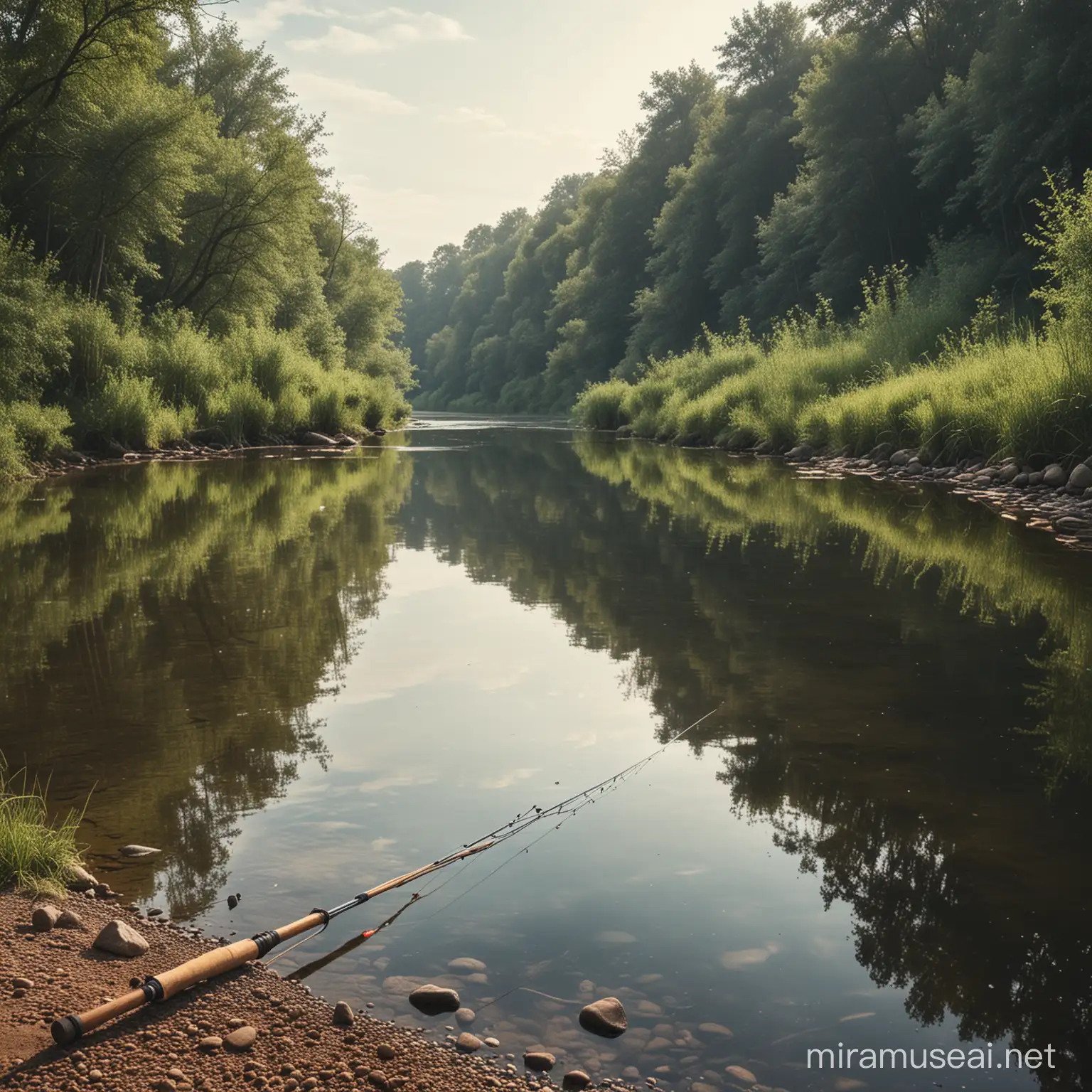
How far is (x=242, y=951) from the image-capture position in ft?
9.91

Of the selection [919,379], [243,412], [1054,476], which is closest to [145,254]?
[243,412]

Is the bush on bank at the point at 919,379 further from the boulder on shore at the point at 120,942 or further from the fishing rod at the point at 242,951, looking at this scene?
the boulder on shore at the point at 120,942

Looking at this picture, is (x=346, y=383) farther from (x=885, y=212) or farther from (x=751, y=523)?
(x=751, y=523)

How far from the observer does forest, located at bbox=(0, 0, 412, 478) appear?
68.6 feet

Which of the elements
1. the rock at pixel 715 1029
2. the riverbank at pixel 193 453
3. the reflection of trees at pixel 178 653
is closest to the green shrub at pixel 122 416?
the riverbank at pixel 193 453

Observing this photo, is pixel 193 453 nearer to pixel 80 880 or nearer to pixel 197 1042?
pixel 80 880

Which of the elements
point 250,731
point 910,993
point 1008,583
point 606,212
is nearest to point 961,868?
point 910,993

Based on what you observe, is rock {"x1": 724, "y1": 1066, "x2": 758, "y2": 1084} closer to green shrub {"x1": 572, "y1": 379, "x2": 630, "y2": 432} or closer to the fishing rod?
the fishing rod

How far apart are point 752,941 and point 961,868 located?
3.26 feet

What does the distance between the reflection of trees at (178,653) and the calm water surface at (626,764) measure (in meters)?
0.03

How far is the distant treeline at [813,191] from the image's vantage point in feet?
100

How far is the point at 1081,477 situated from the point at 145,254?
1161 inches

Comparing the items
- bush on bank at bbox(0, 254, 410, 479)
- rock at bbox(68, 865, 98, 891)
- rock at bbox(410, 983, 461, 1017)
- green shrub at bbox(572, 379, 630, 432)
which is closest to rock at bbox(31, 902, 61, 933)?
rock at bbox(68, 865, 98, 891)

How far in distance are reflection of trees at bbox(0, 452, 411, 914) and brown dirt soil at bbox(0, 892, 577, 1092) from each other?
507 millimetres
